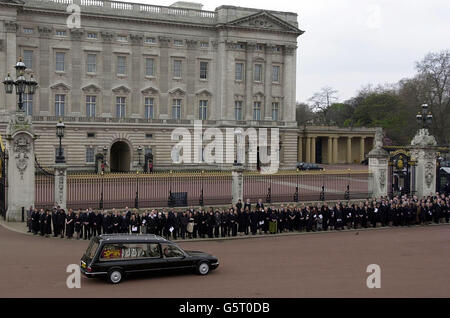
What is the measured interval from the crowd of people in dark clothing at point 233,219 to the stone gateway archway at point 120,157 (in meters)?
33.8

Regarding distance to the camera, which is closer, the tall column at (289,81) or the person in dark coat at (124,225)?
the person in dark coat at (124,225)

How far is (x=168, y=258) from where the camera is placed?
14570mm

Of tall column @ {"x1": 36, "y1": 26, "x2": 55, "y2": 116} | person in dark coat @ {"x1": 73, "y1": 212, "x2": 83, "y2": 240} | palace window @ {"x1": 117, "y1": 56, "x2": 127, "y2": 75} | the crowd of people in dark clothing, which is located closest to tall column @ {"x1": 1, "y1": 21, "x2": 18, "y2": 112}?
tall column @ {"x1": 36, "y1": 26, "x2": 55, "y2": 116}

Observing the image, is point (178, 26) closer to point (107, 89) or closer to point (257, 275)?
point (107, 89)

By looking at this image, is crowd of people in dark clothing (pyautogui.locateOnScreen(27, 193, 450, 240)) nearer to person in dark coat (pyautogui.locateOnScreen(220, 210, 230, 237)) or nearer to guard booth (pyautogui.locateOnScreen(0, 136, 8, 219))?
person in dark coat (pyautogui.locateOnScreen(220, 210, 230, 237))

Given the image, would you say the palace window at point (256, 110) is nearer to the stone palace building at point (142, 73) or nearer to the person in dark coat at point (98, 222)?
the stone palace building at point (142, 73)

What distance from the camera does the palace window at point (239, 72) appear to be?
59.6m

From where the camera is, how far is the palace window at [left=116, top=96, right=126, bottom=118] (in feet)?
182

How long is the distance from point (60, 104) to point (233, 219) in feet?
118

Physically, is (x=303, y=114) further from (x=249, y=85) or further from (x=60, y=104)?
(x=60, y=104)

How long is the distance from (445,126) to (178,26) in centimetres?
3758

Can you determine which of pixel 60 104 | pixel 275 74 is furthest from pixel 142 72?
pixel 275 74

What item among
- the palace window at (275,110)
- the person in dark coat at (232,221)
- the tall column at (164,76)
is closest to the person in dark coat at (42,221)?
the person in dark coat at (232,221)

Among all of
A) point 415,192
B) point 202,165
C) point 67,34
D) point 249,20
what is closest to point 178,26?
point 249,20
